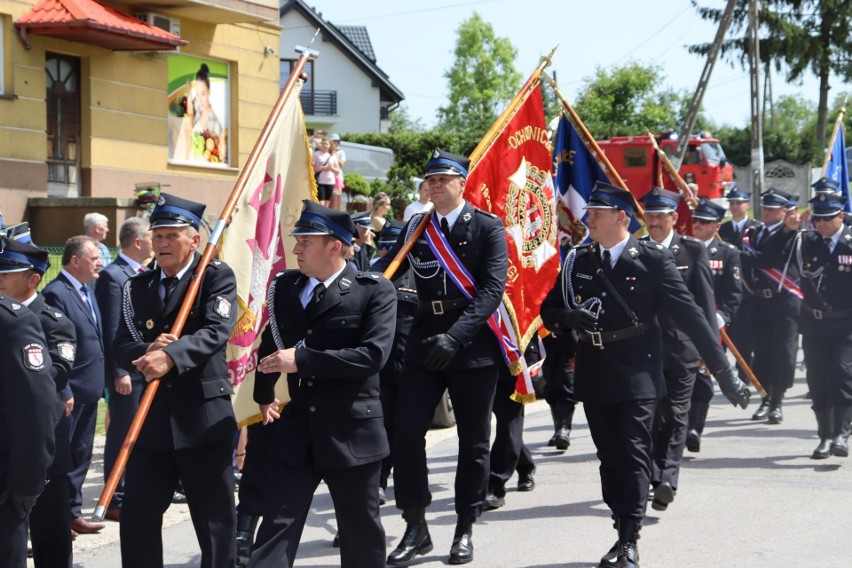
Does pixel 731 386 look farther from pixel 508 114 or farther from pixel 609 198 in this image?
pixel 508 114

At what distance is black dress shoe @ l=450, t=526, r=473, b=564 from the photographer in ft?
22.7

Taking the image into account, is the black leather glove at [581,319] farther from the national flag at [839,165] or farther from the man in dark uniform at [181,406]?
the national flag at [839,165]

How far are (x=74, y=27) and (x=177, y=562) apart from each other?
42.4ft

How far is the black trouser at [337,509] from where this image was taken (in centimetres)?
528

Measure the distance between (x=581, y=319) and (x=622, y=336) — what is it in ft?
0.82

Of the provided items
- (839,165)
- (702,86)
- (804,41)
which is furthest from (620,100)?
(839,165)

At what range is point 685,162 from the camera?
35906 mm

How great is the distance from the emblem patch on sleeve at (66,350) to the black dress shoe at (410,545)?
2089 millimetres

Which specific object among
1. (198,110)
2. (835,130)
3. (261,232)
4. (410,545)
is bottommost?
(410,545)

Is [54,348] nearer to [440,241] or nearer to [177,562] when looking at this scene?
[177,562]

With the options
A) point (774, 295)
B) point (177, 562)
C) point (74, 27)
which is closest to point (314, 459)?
point (177, 562)

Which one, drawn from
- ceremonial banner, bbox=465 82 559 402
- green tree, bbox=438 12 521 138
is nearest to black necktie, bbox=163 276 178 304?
ceremonial banner, bbox=465 82 559 402

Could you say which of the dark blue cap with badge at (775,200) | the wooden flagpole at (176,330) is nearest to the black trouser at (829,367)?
the dark blue cap with badge at (775,200)

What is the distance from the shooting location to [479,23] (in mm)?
77125
